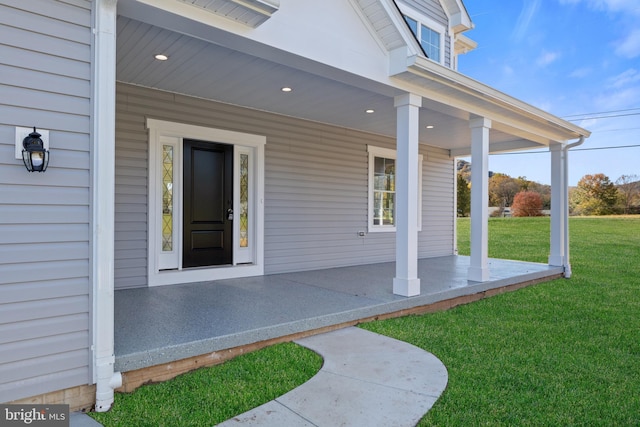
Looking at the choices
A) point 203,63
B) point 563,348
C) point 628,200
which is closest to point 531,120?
point 563,348

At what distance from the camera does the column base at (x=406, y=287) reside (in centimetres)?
470

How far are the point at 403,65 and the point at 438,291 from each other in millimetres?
2765

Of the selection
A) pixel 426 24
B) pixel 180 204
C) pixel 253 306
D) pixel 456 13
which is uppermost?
pixel 456 13

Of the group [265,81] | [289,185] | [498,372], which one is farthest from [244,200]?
[498,372]

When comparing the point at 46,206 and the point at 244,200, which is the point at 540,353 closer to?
the point at 46,206

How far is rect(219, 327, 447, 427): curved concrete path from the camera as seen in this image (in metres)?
2.35

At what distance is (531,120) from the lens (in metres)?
6.48

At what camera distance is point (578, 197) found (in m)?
25.8

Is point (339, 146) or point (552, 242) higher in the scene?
point (339, 146)

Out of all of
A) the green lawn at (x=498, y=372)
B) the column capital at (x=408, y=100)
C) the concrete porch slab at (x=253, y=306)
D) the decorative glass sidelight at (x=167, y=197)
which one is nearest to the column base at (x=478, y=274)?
the concrete porch slab at (x=253, y=306)

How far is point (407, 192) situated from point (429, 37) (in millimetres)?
4866

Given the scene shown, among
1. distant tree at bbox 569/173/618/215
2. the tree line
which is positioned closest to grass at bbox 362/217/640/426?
the tree line

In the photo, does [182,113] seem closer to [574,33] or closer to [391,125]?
[391,125]

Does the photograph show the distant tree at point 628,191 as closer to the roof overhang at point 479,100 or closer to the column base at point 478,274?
the roof overhang at point 479,100
